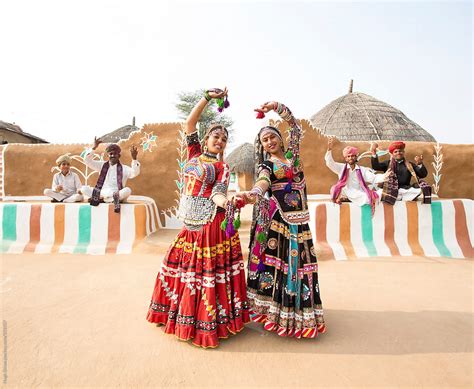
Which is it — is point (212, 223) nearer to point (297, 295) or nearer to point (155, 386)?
point (297, 295)

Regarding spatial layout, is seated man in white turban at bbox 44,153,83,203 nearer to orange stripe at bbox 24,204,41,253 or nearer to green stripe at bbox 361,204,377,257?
orange stripe at bbox 24,204,41,253

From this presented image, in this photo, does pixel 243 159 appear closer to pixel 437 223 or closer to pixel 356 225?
pixel 356 225

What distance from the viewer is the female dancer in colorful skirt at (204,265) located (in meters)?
2.56

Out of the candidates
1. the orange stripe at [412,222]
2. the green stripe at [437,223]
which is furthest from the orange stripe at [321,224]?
the green stripe at [437,223]

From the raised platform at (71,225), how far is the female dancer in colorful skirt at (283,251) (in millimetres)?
3671

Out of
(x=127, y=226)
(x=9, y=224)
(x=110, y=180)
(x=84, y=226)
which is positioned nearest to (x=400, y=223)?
(x=127, y=226)

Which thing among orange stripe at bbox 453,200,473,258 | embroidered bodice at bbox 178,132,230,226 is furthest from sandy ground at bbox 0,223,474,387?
orange stripe at bbox 453,200,473,258

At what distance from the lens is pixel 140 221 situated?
238 inches

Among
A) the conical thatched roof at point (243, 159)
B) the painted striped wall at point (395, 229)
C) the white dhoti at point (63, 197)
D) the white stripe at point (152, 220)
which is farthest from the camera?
the conical thatched roof at point (243, 159)

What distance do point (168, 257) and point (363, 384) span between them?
166cm

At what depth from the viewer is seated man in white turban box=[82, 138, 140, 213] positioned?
5996 mm

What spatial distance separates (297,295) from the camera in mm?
2680

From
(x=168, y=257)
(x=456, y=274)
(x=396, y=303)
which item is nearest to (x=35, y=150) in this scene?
(x=168, y=257)

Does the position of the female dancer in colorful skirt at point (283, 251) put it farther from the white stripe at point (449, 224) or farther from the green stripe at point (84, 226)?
the white stripe at point (449, 224)
